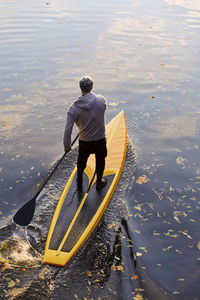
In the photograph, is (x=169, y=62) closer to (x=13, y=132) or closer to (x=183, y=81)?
(x=183, y=81)

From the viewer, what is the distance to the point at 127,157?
8.35 meters

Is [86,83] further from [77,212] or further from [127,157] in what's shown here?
[127,157]

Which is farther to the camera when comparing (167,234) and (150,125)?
(150,125)

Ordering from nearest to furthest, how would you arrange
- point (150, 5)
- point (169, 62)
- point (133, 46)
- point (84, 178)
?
point (84, 178), point (169, 62), point (133, 46), point (150, 5)

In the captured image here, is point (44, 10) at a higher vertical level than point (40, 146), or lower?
higher

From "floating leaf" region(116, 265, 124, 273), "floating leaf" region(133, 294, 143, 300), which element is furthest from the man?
"floating leaf" region(133, 294, 143, 300)

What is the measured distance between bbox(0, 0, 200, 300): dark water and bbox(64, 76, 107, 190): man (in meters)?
1.59

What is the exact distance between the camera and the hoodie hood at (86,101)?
5.07 meters

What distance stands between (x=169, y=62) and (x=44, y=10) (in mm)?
15140

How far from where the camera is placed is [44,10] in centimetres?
2528

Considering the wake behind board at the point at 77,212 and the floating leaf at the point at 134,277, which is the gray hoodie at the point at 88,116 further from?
the floating leaf at the point at 134,277

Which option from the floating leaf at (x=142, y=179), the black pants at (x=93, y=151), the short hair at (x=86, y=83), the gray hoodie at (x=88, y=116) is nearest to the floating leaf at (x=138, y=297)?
the black pants at (x=93, y=151)

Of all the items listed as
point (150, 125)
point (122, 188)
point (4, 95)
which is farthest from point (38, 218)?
point (4, 95)

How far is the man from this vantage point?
16.7 ft
